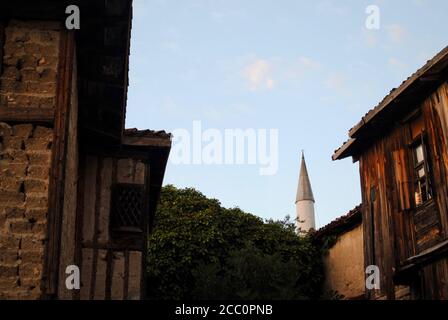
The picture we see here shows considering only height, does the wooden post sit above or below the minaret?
below

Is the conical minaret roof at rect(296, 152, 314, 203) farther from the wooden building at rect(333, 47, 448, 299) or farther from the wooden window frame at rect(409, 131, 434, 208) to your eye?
the wooden window frame at rect(409, 131, 434, 208)

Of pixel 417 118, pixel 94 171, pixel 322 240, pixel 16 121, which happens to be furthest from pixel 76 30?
pixel 322 240

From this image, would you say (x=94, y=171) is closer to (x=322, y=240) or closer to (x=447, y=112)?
(x=447, y=112)

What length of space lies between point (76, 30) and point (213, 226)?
38.1 feet

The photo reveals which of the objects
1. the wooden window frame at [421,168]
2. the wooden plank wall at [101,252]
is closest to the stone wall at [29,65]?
the wooden plank wall at [101,252]

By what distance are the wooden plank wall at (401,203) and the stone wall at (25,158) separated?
23.6ft

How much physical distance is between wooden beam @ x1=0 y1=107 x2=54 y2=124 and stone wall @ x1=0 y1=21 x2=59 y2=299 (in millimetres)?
69

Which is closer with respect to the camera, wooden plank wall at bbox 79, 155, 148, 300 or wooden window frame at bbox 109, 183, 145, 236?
wooden plank wall at bbox 79, 155, 148, 300

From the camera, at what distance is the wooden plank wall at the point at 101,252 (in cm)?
1084

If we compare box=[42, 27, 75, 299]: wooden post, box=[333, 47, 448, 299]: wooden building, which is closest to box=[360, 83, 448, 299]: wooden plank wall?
box=[333, 47, 448, 299]: wooden building

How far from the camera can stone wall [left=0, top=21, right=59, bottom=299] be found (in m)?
6.76

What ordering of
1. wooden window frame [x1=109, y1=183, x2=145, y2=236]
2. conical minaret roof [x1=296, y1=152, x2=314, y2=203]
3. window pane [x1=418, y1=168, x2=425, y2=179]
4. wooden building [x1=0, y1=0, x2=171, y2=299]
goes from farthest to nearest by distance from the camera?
conical minaret roof [x1=296, y1=152, x2=314, y2=203] → window pane [x1=418, y1=168, x2=425, y2=179] → wooden window frame [x1=109, y1=183, x2=145, y2=236] → wooden building [x1=0, y1=0, x2=171, y2=299]

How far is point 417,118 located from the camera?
1245cm

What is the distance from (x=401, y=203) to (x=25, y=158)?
26.1ft
